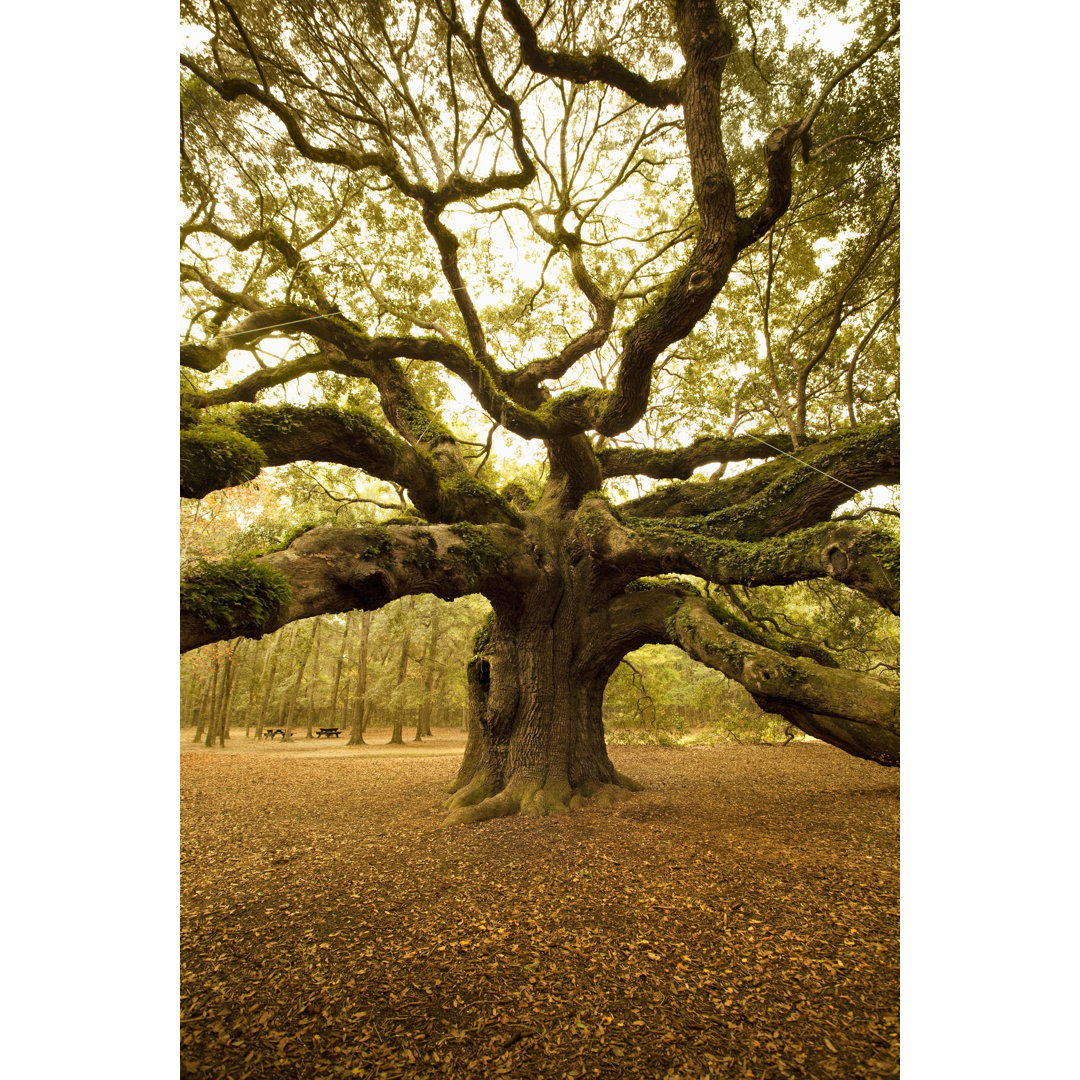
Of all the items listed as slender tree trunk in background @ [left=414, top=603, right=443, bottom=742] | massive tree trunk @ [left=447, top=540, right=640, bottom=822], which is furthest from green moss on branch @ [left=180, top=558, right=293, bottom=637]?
slender tree trunk in background @ [left=414, top=603, right=443, bottom=742]

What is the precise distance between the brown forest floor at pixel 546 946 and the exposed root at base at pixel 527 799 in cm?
28

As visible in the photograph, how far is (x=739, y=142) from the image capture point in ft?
15.0

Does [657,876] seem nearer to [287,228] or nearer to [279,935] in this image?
[279,935]

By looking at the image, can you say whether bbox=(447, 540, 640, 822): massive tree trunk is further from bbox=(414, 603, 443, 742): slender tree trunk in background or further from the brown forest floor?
Result: bbox=(414, 603, 443, 742): slender tree trunk in background

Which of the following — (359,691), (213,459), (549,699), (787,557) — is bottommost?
(359,691)

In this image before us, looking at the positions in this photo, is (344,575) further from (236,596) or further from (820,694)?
(820,694)

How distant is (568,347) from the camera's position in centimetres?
686

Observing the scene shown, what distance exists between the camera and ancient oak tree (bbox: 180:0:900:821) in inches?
153

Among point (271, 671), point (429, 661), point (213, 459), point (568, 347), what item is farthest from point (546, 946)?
point (271, 671)

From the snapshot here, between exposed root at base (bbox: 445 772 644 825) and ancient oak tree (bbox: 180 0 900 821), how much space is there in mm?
40

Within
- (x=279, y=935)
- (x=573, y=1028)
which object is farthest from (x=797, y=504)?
(x=279, y=935)

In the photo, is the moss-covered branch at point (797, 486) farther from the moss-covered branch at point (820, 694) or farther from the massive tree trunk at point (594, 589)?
the moss-covered branch at point (820, 694)

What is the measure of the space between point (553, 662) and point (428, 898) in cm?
307

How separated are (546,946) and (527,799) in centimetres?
291
